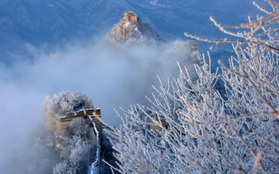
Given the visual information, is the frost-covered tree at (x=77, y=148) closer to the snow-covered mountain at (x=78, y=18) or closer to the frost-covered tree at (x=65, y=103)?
the frost-covered tree at (x=65, y=103)

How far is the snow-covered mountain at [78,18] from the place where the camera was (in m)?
54.6

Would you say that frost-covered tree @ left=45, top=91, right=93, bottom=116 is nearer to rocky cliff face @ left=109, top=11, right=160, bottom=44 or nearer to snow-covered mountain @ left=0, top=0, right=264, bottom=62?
rocky cliff face @ left=109, top=11, right=160, bottom=44

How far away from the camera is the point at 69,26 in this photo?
200 feet

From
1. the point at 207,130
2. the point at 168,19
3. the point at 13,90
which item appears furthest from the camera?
the point at 168,19

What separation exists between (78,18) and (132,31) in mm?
31824

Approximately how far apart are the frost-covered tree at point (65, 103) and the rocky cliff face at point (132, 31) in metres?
15.7

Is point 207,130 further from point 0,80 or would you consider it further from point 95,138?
point 0,80

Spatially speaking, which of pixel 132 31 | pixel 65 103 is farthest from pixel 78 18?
pixel 65 103

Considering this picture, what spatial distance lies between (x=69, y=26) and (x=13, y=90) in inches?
1289

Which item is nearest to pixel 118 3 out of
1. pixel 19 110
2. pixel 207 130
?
pixel 19 110

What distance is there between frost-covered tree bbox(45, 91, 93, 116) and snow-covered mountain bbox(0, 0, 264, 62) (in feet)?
114

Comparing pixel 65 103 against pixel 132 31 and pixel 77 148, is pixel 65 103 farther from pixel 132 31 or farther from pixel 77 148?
pixel 132 31

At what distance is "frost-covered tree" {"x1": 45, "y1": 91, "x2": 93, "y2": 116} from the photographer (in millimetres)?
17445

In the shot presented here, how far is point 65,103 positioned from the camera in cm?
1761
